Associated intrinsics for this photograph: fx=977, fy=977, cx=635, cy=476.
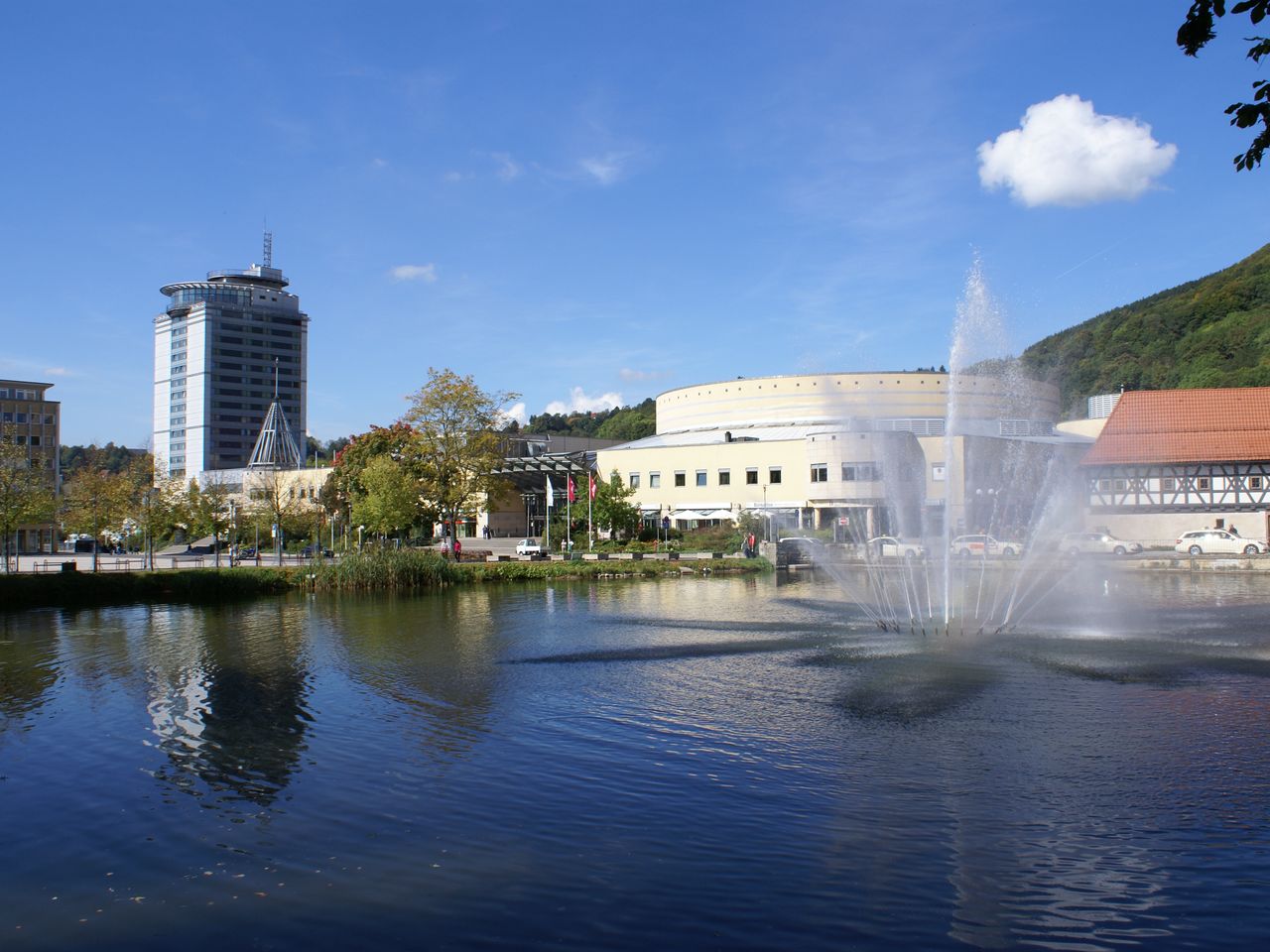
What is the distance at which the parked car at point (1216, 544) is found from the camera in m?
51.6

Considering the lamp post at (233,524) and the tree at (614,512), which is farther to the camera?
the tree at (614,512)

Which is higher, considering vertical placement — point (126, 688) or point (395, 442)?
point (395, 442)

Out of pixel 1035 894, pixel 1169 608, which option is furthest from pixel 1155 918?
pixel 1169 608

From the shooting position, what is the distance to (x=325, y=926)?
788 cm

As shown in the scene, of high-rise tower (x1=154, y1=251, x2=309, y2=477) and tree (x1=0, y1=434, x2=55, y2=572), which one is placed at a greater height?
high-rise tower (x1=154, y1=251, x2=309, y2=477)

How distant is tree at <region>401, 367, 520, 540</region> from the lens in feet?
185

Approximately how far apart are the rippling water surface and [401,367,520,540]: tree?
115 feet

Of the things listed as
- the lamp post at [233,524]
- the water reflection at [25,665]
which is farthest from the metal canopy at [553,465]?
the water reflection at [25,665]

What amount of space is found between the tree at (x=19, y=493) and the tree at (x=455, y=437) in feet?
63.4

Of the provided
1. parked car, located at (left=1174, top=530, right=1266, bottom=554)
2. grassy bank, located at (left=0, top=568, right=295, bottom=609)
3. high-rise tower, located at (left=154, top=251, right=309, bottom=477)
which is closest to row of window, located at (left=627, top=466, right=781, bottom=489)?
parked car, located at (left=1174, top=530, right=1266, bottom=554)

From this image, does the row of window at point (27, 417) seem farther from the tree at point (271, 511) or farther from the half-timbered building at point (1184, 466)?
the half-timbered building at point (1184, 466)

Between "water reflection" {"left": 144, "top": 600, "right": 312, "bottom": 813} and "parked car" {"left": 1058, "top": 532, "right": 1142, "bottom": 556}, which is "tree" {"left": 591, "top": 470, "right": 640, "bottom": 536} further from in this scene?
"water reflection" {"left": 144, "top": 600, "right": 312, "bottom": 813}

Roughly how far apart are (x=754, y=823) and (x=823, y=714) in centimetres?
499

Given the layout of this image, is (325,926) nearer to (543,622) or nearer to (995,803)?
(995,803)
